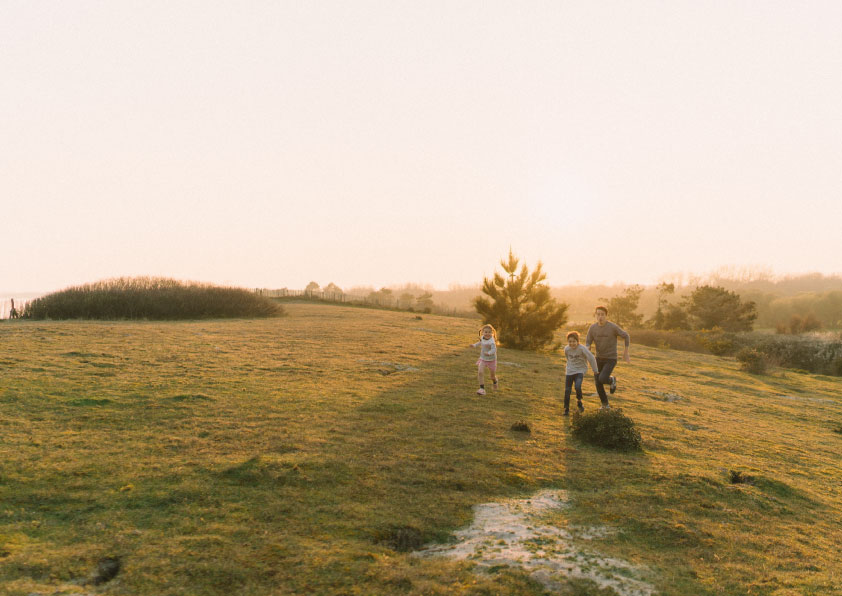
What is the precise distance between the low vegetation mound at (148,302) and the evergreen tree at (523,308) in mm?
17548

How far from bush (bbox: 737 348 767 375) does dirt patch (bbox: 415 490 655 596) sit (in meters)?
26.9

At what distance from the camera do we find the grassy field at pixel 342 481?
14.7 ft

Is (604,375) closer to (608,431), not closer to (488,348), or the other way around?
(608,431)

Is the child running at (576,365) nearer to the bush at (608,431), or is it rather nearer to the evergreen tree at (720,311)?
the bush at (608,431)

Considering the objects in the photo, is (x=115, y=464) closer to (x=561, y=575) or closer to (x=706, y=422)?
(x=561, y=575)

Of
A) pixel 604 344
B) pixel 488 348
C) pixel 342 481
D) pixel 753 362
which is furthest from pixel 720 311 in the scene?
pixel 342 481

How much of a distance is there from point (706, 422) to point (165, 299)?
3232cm

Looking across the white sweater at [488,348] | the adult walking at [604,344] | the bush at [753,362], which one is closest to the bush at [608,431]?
the adult walking at [604,344]

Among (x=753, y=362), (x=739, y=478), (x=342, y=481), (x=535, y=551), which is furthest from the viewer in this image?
(x=753, y=362)

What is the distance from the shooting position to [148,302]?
32062 millimetres

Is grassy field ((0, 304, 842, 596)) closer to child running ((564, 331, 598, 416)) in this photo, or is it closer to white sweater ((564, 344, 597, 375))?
child running ((564, 331, 598, 416))

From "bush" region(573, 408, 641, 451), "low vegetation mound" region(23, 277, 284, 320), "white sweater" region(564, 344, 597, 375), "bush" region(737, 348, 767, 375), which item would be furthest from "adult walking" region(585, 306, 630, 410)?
"low vegetation mound" region(23, 277, 284, 320)

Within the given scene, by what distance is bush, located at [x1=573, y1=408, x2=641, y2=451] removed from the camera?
9.32 meters

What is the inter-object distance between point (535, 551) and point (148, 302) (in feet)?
109
